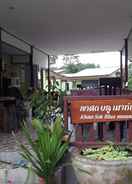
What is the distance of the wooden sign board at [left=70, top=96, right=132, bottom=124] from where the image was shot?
12.8ft

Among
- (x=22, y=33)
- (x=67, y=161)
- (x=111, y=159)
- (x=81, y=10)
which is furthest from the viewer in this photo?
(x=22, y=33)

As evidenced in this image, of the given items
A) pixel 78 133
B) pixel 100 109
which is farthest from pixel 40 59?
pixel 100 109

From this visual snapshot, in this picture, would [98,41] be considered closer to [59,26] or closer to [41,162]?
[59,26]

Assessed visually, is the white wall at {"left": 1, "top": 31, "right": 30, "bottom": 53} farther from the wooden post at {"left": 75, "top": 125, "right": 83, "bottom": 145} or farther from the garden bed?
the garden bed

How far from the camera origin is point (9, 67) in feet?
37.3

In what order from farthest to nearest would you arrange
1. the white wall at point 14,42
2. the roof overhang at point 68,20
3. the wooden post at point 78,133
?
the white wall at point 14,42 < the roof overhang at point 68,20 < the wooden post at point 78,133

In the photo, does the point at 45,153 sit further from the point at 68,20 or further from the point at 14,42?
the point at 14,42

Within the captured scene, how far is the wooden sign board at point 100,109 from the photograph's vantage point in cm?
389

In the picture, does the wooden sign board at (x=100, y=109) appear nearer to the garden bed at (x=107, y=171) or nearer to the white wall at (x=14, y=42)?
the garden bed at (x=107, y=171)

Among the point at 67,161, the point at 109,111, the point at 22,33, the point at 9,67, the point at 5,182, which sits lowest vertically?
the point at 5,182

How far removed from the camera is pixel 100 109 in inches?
154

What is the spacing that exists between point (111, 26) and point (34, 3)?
3.22 meters

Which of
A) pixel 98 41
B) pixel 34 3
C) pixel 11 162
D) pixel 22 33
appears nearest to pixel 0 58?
pixel 22 33

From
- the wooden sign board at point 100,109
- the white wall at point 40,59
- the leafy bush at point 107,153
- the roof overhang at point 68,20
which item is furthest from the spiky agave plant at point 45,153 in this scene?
the white wall at point 40,59
